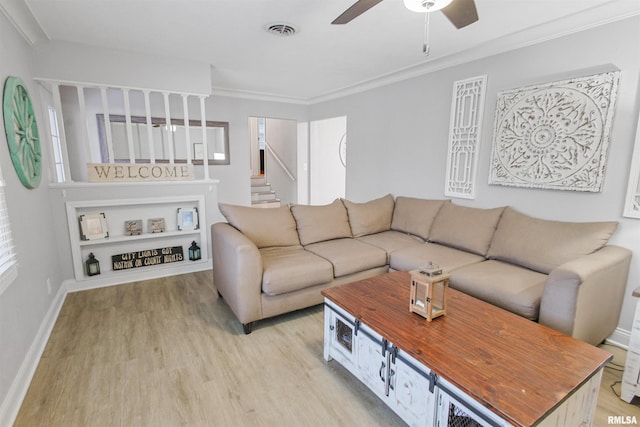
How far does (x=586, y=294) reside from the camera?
1.82m

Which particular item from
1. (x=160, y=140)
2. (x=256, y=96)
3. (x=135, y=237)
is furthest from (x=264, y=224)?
(x=256, y=96)

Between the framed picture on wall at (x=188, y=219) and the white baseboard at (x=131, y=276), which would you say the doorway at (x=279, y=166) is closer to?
the framed picture on wall at (x=188, y=219)

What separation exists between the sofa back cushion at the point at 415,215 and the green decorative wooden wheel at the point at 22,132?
338 cm

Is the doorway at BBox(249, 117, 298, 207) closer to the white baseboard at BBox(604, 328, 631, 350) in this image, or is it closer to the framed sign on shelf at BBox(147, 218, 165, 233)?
the framed sign on shelf at BBox(147, 218, 165, 233)

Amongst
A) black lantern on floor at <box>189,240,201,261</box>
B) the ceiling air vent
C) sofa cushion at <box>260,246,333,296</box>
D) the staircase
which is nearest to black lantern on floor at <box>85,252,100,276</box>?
black lantern on floor at <box>189,240,201,261</box>

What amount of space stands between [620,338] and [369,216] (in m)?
2.26

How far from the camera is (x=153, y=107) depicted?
4398mm

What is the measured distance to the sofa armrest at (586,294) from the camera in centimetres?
178

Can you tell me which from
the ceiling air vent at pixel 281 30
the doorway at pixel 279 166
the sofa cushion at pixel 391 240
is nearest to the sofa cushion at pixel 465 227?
the sofa cushion at pixel 391 240

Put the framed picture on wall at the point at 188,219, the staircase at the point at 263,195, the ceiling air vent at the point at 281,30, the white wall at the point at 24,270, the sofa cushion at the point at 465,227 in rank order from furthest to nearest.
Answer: the staircase at the point at 263,195 < the framed picture on wall at the point at 188,219 < the sofa cushion at the point at 465,227 < the ceiling air vent at the point at 281,30 < the white wall at the point at 24,270

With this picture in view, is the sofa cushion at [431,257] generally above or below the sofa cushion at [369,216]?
below

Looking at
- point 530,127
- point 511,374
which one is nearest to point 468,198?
point 530,127

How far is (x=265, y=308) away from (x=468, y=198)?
2335mm

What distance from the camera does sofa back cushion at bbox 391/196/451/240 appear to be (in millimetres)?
3342
